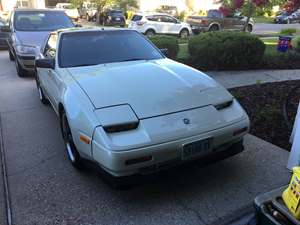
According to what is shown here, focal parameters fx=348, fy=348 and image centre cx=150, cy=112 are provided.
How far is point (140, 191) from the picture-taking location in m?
3.35

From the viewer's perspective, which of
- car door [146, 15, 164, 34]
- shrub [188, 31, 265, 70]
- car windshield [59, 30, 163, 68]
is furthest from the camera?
car door [146, 15, 164, 34]

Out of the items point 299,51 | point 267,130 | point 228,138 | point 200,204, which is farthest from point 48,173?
point 299,51

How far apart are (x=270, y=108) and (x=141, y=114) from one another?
2.71m

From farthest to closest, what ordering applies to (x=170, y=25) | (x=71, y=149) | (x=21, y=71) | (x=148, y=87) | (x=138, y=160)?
(x=170, y=25)
(x=21, y=71)
(x=71, y=149)
(x=148, y=87)
(x=138, y=160)

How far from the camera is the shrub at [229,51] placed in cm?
793

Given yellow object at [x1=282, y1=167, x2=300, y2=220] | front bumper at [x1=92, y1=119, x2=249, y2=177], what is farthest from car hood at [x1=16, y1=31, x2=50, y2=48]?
yellow object at [x1=282, y1=167, x2=300, y2=220]

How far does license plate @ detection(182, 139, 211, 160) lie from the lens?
118 inches

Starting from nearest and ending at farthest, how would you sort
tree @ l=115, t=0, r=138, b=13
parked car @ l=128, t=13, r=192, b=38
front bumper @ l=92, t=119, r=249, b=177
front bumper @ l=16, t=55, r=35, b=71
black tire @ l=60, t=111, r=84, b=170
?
front bumper @ l=92, t=119, r=249, b=177, black tire @ l=60, t=111, r=84, b=170, front bumper @ l=16, t=55, r=35, b=71, parked car @ l=128, t=13, r=192, b=38, tree @ l=115, t=0, r=138, b=13

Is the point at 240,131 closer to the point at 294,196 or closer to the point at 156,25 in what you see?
the point at 294,196

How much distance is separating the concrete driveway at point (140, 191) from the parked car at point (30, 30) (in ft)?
14.0

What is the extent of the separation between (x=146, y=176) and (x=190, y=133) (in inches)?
20.8

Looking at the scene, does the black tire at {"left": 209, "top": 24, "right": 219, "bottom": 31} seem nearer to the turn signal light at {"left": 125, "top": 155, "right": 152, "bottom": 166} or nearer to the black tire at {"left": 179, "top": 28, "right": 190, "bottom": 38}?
the black tire at {"left": 179, "top": 28, "right": 190, "bottom": 38}

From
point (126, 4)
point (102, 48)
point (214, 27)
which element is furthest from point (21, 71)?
point (126, 4)

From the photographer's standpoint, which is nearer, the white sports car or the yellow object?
the yellow object
